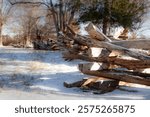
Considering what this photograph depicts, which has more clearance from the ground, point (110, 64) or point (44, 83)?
point (110, 64)

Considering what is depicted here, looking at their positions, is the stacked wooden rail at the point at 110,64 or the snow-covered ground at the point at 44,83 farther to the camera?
the stacked wooden rail at the point at 110,64

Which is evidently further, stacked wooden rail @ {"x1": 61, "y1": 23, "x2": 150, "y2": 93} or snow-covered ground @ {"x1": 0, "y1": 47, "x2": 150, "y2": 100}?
stacked wooden rail @ {"x1": 61, "y1": 23, "x2": 150, "y2": 93}

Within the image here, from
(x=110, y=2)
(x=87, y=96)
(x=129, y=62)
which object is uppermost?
(x=110, y=2)

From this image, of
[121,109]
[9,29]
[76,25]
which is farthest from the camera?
[9,29]

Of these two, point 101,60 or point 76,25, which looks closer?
point 101,60

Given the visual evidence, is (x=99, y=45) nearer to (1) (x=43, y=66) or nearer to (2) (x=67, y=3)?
(1) (x=43, y=66)

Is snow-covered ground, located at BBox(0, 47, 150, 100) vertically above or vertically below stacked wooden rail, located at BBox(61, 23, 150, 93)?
below

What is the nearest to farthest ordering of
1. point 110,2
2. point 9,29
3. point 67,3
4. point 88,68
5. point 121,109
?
point 121,109 < point 88,68 < point 110,2 < point 67,3 < point 9,29

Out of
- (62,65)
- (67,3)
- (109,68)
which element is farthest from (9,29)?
(109,68)

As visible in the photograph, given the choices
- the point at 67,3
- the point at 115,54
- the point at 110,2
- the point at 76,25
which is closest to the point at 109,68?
the point at 115,54

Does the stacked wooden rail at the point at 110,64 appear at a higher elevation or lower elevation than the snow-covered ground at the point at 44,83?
higher

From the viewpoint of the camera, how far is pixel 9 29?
182 ft

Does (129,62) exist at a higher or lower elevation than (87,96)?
higher

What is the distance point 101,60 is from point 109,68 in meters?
0.63
